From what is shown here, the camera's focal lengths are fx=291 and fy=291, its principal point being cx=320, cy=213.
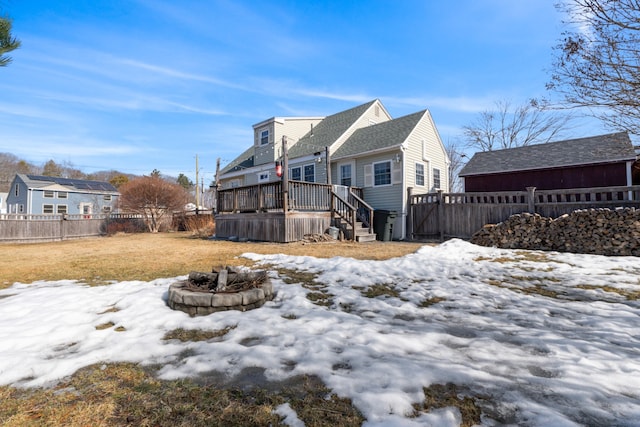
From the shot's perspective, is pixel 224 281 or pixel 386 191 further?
pixel 386 191

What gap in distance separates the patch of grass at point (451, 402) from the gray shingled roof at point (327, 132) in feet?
46.4

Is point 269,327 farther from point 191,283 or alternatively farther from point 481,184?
point 481,184

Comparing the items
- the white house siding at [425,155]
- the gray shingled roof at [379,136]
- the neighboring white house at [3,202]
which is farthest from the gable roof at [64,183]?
the white house siding at [425,155]

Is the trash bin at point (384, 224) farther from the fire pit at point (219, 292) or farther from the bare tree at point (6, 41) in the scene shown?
the bare tree at point (6, 41)

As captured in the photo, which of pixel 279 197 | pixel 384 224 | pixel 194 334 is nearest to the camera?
pixel 194 334

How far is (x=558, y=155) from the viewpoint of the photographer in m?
13.6

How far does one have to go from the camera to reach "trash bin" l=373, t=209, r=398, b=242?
11.9m

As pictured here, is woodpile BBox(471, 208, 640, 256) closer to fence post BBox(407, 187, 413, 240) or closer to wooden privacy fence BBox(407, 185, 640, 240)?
wooden privacy fence BBox(407, 185, 640, 240)

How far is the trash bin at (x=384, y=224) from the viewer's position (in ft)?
38.9

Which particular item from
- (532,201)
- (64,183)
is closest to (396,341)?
(532,201)

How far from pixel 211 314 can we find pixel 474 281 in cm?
389

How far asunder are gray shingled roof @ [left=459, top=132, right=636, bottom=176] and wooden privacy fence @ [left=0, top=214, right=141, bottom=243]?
2287 centimetres

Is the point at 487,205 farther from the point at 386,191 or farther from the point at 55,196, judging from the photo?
the point at 55,196

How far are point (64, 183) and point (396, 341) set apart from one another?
4289cm
